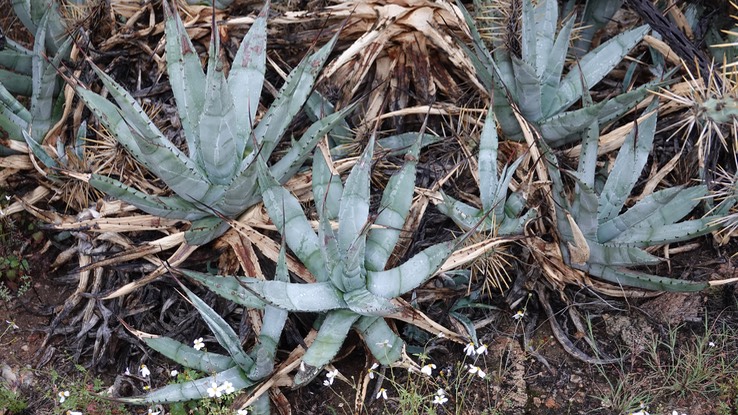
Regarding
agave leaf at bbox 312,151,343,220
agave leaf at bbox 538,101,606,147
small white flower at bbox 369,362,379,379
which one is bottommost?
small white flower at bbox 369,362,379,379

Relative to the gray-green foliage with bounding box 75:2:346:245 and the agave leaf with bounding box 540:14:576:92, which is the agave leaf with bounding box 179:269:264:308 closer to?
the gray-green foliage with bounding box 75:2:346:245

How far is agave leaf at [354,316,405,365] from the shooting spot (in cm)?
307

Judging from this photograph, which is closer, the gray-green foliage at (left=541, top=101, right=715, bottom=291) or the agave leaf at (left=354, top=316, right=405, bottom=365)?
the agave leaf at (left=354, top=316, right=405, bottom=365)

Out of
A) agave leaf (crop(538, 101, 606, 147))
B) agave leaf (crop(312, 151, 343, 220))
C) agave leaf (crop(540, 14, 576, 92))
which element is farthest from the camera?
agave leaf (crop(540, 14, 576, 92))

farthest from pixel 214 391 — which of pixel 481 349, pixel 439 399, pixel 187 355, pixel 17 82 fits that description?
pixel 17 82

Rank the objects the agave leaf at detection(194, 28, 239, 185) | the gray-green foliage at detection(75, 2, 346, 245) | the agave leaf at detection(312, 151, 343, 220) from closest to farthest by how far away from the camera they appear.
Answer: the agave leaf at detection(194, 28, 239, 185)
the gray-green foliage at detection(75, 2, 346, 245)
the agave leaf at detection(312, 151, 343, 220)

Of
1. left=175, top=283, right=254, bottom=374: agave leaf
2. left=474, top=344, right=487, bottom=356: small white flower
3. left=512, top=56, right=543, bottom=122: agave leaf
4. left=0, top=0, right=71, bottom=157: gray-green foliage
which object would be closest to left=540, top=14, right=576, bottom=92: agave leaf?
left=512, top=56, right=543, bottom=122: agave leaf

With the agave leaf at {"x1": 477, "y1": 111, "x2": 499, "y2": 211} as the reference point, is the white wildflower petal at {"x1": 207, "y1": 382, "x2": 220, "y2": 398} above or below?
below

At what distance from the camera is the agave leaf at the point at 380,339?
3.07 meters

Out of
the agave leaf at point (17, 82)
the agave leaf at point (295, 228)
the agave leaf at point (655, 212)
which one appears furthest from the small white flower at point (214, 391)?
the agave leaf at point (17, 82)

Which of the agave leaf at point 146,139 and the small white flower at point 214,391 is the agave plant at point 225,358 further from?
the agave leaf at point 146,139

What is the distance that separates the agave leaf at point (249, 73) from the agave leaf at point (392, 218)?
2.34 feet

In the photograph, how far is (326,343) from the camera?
9.71ft

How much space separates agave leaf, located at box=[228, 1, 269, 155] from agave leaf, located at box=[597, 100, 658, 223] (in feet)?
5.18
